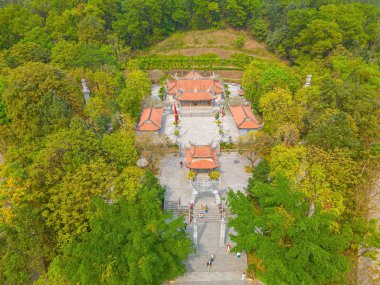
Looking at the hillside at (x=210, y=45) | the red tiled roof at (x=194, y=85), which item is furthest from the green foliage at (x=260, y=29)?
the red tiled roof at (x=194, y=85)

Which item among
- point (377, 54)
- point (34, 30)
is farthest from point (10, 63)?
point (377, 54)

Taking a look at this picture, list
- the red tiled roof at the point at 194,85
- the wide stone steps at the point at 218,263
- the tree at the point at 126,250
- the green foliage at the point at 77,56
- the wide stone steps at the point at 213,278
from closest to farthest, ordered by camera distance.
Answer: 1. the tree at the point at 126,250
2. the wide stone steps at the point at 213,278
3. the wide stone steps at the point at 218,263
4. the green foliage at the point at 77,56
5. the red tiled roof at the point at 194,85

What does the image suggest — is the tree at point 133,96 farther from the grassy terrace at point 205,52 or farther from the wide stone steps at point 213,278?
the wide stone steps at point 213,278

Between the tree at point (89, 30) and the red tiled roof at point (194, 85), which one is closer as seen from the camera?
the red tiled roof at point (194, 85)

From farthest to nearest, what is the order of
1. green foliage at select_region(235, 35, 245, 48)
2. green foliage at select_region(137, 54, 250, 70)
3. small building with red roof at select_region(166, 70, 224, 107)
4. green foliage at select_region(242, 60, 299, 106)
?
green foliage at select_region(235, 35, 245, 48) < green foliage at select_region(137, 54, 250, 70) < small building with red roof at select_region(166, 70, 224, 107) < green foliage at select_region(242, 60, 299, 106)

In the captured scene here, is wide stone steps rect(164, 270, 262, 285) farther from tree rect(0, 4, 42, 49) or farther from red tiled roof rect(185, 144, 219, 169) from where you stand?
tree rect(0, 4, 42, 49)

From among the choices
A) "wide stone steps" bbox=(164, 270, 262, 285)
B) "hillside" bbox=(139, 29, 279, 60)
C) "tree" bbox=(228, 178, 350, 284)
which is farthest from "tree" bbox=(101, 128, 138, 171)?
"hillside" bbox=(139, 29, 279, 60)
